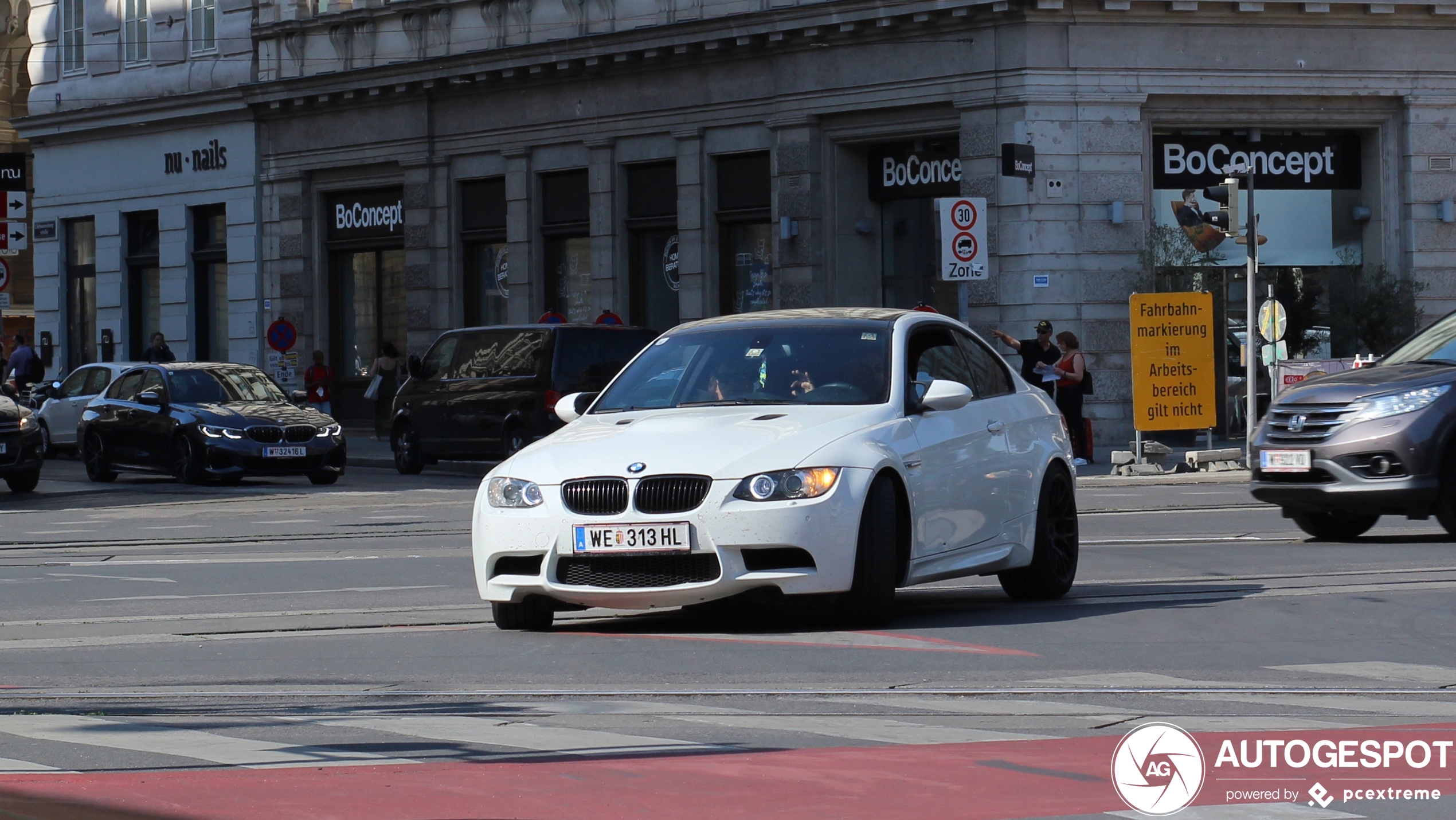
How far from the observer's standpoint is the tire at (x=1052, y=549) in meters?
Answer: 11.3

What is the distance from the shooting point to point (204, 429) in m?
25.7

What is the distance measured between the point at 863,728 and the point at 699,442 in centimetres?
297

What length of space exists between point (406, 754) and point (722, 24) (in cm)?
2766

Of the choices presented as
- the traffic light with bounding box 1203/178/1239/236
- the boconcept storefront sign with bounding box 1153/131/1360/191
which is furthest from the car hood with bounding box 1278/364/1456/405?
the boconcept storefront sign with bounding box 1153/131/1360/191

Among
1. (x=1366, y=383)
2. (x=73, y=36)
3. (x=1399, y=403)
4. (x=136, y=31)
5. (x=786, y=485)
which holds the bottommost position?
(x=786, y=485)

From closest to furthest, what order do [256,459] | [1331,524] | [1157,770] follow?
[1157,770], [1331,524], [256,459]

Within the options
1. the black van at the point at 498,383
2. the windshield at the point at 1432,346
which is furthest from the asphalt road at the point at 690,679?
the black van at the point at 498,383

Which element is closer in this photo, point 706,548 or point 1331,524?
point 706,548

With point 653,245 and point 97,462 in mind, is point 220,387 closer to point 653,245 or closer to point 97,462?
point 97,462

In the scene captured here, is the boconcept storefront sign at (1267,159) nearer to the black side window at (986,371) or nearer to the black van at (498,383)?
the black van at (498,383)

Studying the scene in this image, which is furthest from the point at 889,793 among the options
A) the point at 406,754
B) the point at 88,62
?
the point at 88,62

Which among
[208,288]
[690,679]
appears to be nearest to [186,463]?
[690,679]

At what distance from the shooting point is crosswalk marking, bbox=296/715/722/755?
6.59 metres

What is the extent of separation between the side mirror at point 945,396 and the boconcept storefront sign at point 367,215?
30186 millimetres
